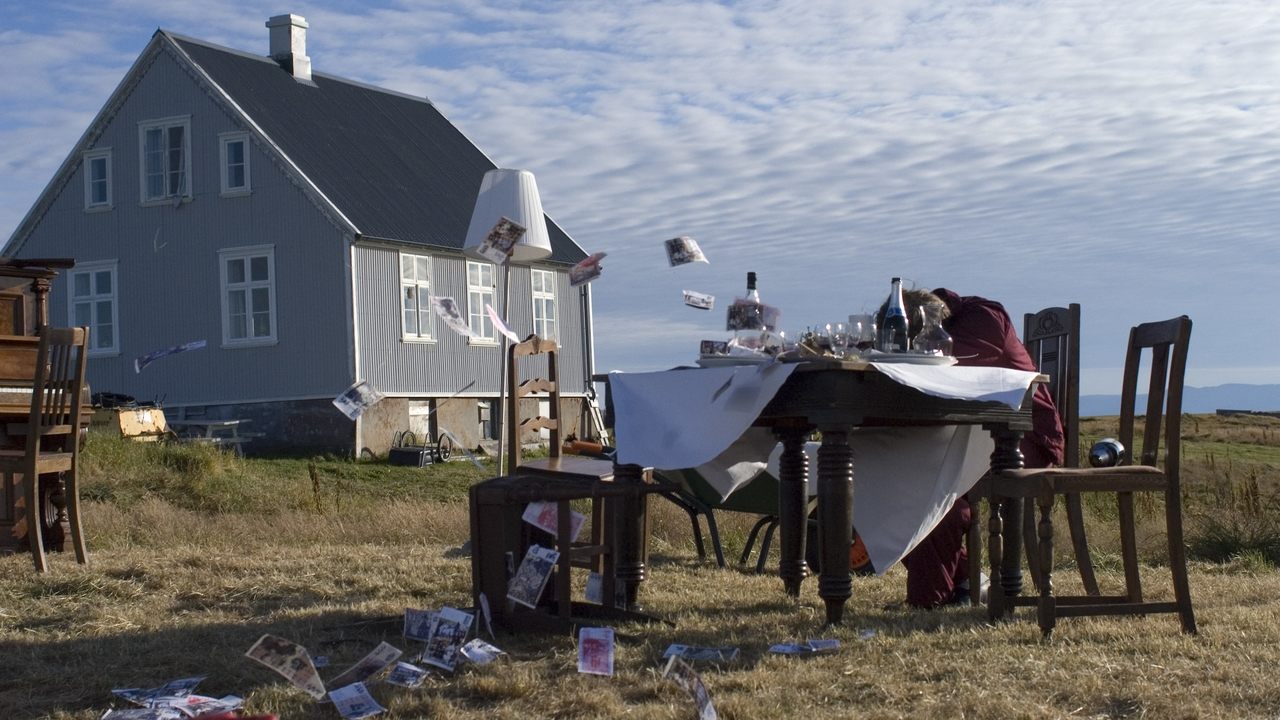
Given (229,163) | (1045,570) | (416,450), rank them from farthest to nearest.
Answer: (229,163), (416,450), (1045,570)

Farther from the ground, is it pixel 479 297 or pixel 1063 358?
pixel 479 297

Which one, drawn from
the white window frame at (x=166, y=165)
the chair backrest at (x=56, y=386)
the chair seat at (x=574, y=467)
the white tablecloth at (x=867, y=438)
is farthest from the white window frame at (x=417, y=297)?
the white tablecloth at (x=867, y=438)

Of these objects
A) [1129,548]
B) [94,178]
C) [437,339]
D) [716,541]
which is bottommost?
[716,541]

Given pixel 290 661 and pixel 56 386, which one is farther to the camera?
pixel 56 386

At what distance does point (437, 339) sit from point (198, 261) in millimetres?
4024

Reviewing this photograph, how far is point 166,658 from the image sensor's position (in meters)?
4.94

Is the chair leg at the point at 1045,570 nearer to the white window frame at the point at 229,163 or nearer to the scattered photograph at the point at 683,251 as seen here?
the scattered photograph at the point at 683,251

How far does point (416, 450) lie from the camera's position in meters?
22.2

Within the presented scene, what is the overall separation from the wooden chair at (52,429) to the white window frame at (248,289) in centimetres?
1511

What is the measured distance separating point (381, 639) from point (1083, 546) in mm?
2788

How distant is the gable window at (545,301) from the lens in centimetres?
2638

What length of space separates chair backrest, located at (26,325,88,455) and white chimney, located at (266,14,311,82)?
19.0 meters

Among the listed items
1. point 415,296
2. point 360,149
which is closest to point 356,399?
point 415,296

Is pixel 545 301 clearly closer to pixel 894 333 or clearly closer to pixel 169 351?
pixel 169 351
